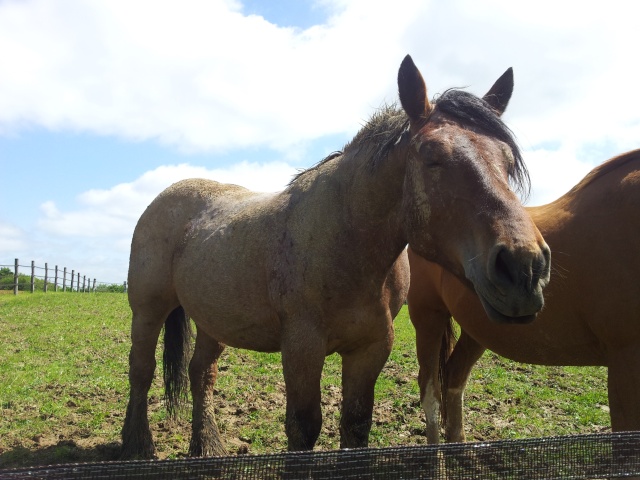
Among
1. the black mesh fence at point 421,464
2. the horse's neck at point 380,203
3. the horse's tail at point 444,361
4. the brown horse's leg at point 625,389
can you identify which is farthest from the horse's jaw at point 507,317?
the horse's tail at point 444,361

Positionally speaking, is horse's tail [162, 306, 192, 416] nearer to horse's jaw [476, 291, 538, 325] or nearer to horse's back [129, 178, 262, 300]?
horse's back [129, 178, 262, 300]

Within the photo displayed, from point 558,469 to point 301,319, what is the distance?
1.62 metres

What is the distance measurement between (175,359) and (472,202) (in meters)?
3.99

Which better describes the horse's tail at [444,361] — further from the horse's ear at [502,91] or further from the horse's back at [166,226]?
the horse's ear at [502,91]

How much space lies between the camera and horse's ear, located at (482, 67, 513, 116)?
11.4 ft

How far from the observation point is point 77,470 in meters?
1.79

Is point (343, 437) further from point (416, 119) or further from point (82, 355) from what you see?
point (82, 355)

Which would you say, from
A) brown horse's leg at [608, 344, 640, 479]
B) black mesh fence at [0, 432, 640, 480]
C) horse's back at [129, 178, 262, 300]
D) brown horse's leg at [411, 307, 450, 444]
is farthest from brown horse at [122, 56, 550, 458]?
brown horse's leg at [411, 307, 450, 444]

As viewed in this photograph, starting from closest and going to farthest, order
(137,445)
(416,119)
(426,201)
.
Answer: (426,201) < (416,119) < (137,445)

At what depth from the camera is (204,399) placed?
17.0 ft

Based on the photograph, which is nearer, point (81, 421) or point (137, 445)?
point (137, 445)

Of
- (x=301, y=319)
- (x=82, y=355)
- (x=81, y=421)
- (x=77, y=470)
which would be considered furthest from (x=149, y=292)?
(x=82, y=355)

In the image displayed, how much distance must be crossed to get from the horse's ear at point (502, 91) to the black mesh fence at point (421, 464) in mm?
2046

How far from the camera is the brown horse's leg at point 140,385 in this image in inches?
192
